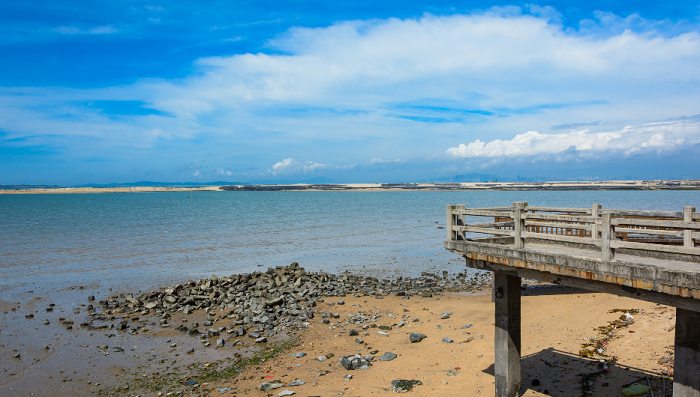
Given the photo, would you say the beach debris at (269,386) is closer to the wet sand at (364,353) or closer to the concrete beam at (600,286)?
the wet sand at (364,353)

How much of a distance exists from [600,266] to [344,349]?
9550 mm

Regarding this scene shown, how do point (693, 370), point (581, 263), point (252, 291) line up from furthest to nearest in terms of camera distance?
point (252, 291) < point (581, 263) < point (693, 370)

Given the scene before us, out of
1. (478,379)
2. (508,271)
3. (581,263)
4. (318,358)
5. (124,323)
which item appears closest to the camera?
(581,263)

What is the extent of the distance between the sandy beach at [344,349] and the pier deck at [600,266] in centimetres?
271

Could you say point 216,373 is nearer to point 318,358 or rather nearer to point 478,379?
point 318,358

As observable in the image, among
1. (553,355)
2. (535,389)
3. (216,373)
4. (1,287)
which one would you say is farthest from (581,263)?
(1,287)

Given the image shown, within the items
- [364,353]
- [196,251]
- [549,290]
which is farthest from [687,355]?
[196,251]

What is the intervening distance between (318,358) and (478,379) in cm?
514

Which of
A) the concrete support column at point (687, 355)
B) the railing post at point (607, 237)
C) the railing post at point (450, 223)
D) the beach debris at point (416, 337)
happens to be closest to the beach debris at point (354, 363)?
the beach debris at point (416, 337)

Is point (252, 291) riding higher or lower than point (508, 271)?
lower

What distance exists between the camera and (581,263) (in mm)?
7750

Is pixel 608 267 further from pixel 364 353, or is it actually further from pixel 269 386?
pixel 269 386

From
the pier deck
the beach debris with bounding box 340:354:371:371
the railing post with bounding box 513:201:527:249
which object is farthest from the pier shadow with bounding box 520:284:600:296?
the railing post with bounding box 513:201:527:249

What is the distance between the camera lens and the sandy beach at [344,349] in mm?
11875
